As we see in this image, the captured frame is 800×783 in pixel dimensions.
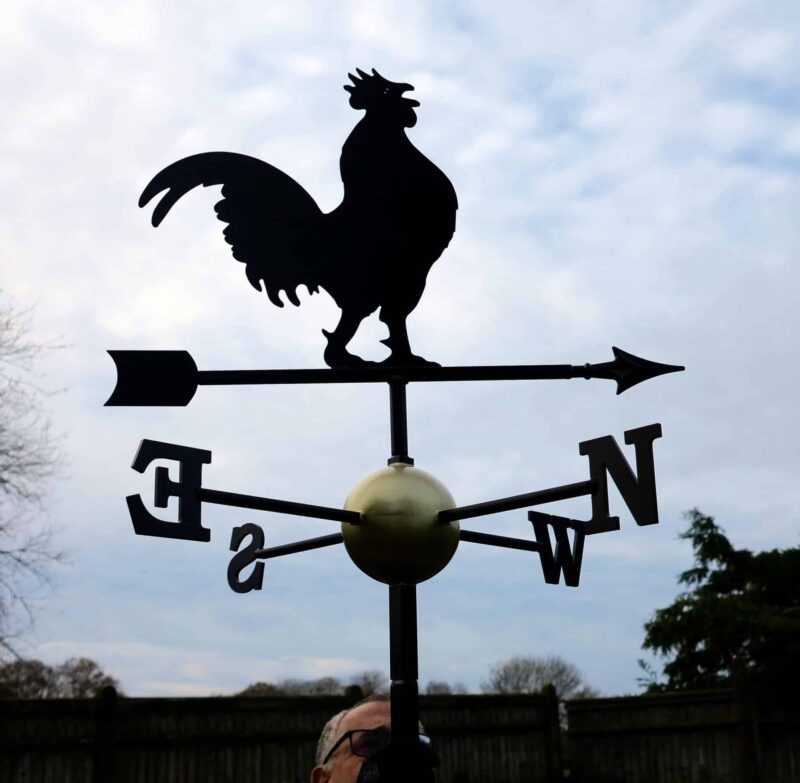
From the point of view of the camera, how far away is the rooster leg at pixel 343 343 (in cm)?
176

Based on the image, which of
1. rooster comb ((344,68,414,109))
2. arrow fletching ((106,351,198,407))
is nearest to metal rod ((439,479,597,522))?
arrow fletching ((106,351,198,407))

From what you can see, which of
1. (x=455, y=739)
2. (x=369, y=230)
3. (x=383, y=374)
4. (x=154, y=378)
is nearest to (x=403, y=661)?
(x=383, y=374)

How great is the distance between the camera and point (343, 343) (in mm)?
1770

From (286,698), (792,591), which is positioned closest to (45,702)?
(286,698)

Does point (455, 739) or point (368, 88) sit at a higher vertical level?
point (368, 88)

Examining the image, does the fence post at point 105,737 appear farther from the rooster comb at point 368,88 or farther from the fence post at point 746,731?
the rooster comb at point 368,88

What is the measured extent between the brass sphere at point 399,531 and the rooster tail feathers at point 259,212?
0.44 meters

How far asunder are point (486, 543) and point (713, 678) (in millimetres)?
9195

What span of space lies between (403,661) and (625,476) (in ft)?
1.38

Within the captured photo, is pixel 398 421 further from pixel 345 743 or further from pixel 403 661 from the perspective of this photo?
pixel 345 743

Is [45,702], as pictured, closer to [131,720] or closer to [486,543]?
[131,720]

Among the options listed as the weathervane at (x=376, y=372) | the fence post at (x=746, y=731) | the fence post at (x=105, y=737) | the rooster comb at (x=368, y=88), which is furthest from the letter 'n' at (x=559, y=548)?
the fence post at (x=746, y=731)

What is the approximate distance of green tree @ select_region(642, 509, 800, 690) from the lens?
9.46 metres

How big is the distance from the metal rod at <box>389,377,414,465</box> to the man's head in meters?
0.40
